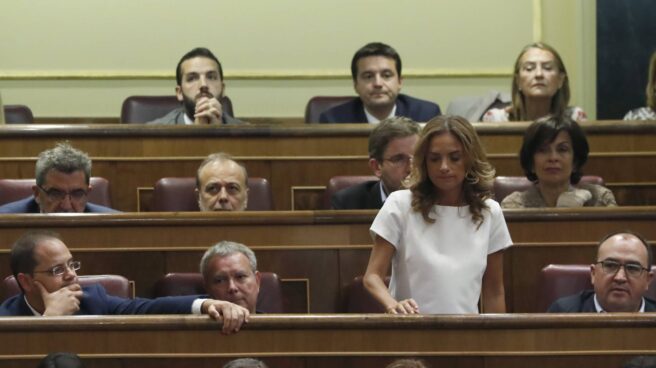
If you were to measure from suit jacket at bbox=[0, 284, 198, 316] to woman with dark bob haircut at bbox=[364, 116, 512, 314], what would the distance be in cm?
27

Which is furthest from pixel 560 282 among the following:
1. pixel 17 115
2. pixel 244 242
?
pixel 17 115

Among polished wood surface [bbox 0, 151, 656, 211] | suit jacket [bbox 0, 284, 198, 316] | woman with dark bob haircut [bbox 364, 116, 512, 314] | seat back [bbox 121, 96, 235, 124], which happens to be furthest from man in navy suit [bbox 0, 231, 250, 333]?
seat back [bbox 121, 96, 235, 124]

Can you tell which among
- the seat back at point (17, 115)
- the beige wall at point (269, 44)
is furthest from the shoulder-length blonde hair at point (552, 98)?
the seat back at point (17, 115)

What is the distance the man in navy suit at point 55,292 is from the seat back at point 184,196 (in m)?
0.50

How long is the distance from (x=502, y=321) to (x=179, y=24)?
2087 mm

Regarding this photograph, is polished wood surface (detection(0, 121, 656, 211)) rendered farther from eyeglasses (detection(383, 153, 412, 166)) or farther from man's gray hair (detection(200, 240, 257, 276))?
man's gray hair (detection(200, 240, 257, 276))

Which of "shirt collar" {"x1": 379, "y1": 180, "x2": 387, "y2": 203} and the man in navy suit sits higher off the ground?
"shirt collar" {"x1": 379, "y1": 180, "x2": 387, "y2": 203}

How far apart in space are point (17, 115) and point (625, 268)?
174cm

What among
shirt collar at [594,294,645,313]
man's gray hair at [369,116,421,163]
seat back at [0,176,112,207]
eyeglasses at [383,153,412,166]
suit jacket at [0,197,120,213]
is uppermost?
man's gray hair at [369,116,421,163]

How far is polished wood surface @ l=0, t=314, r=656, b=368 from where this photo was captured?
1956 mm

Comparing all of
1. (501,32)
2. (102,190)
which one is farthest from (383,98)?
(501,32)

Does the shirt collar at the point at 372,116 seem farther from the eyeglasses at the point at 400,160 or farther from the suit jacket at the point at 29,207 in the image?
the suit jacket at the point at 29,207

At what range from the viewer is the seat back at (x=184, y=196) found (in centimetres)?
268

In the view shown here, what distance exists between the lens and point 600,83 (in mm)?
3801
